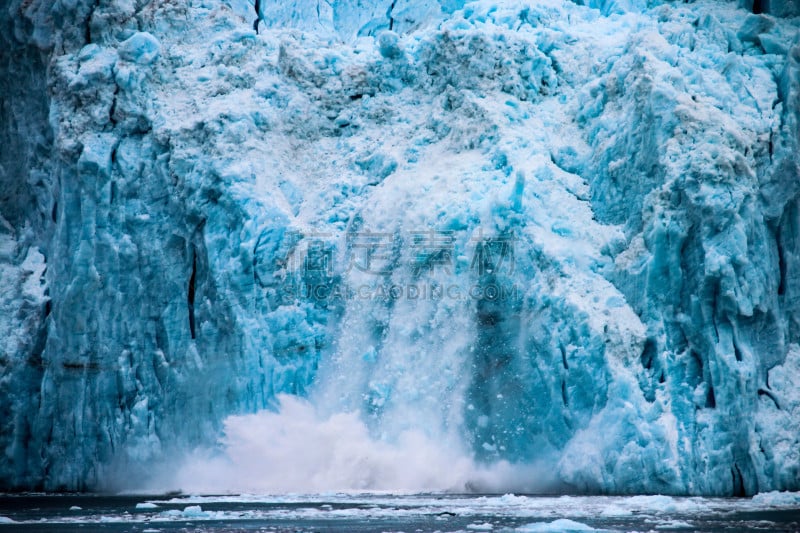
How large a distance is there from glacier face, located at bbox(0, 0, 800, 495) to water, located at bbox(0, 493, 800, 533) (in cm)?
161

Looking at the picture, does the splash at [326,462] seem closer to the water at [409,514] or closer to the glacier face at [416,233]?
the glacier face at [416,233]

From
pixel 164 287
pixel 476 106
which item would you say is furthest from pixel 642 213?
pixel 164 287

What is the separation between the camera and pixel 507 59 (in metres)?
15.9

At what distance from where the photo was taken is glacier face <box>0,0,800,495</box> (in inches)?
507

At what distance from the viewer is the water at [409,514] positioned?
8.86 m

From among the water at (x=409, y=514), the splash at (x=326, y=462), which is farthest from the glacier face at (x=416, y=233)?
the water at (x=409, y=514)

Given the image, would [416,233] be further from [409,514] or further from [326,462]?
[409,514]

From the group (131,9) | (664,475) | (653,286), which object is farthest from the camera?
(131,9)

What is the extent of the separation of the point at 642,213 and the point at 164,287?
766cm

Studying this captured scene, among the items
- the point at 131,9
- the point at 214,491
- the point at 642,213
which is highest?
the point at 131,9

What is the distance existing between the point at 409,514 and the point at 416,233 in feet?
18.4

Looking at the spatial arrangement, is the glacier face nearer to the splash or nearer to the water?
the splash

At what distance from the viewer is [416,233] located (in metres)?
14.8

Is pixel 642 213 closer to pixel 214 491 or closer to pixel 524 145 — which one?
pixel 524 145
